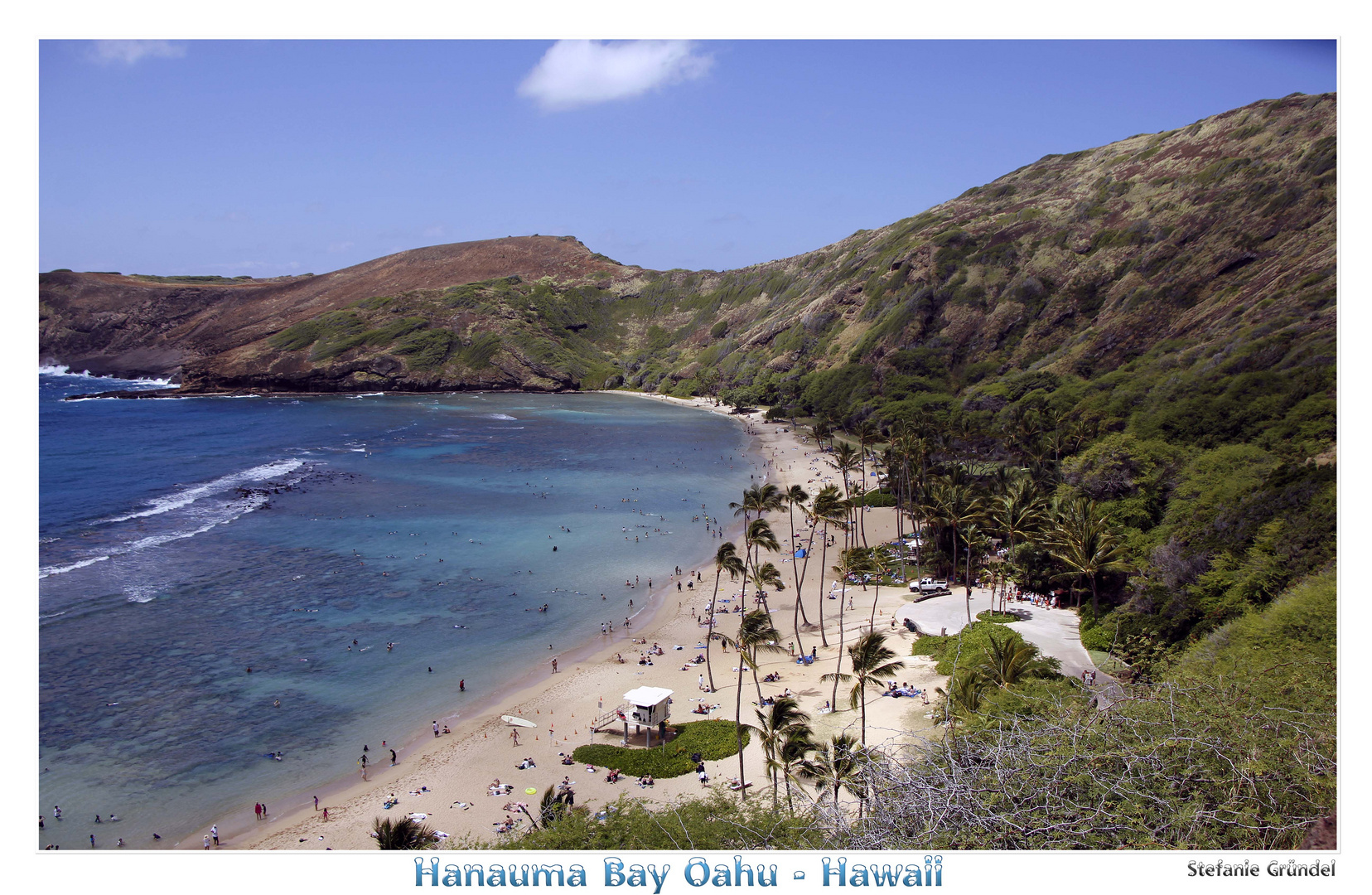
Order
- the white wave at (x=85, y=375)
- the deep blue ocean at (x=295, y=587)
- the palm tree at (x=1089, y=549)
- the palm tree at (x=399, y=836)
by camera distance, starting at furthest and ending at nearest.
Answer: the white wave at (x=85, y=375) < the palm tree at (x=1089, y=549) < the deep blue ocean at (x=295, y=587) < the palm tree at (x=399, y=836)

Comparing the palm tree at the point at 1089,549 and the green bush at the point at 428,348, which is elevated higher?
the green bush at the point at 428,348

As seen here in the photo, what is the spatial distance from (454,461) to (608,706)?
6187cm

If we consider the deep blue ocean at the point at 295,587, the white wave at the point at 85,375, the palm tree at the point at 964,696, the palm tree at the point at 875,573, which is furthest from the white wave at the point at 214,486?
the white wave at the point at 85,375

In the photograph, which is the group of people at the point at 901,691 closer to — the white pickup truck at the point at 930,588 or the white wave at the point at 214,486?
the white pickup truck at the point at 930,588

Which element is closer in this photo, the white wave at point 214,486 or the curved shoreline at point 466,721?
the curved shoreline at point 466,721

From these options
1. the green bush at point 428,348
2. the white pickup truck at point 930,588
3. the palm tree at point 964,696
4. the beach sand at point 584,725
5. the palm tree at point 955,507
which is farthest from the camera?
the green bush at point 428,348

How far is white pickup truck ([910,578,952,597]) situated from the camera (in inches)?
1741

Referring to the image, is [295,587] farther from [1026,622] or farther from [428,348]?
[428,348]

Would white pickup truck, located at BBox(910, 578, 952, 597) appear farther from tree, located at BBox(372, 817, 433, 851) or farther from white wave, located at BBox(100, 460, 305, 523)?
white wave, located at BBox(100, 460, 305, 523)

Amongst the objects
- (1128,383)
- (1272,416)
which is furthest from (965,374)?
(1272,416)

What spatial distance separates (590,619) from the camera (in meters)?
45.0

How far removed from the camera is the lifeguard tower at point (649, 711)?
30469 millimetres

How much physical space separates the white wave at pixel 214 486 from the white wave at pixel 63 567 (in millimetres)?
11141

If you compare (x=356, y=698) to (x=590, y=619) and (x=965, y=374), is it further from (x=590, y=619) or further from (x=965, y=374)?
(x=965, y=374)
